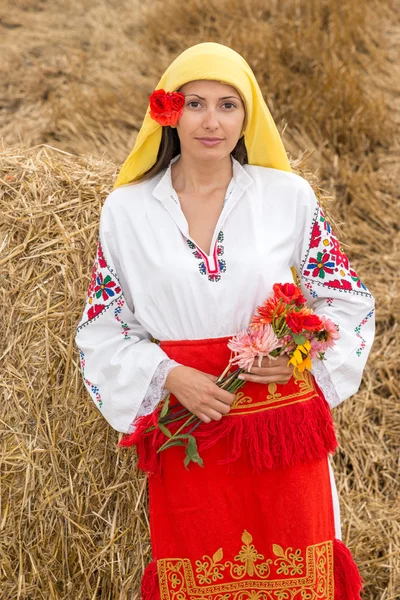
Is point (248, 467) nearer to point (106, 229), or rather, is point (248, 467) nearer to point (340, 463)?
point (106, 229)

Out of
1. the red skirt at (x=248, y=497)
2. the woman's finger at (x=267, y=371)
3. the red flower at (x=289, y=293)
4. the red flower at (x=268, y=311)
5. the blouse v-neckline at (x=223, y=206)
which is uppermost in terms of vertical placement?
the blouse v-neckline at (x=223, y=206)

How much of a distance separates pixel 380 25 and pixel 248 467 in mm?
3815

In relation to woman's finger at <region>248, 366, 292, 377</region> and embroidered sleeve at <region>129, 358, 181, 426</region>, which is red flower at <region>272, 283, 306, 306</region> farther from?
embroidered sleeve at <region>129, 358, 181, 426</region>

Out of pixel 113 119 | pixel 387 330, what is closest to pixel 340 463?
pixel 387 330

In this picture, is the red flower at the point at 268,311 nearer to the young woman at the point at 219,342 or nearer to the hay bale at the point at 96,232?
the young woman at the point at 219,342

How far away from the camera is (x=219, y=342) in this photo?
7.23 feet

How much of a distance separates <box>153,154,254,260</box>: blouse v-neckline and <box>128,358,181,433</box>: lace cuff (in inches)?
11.2

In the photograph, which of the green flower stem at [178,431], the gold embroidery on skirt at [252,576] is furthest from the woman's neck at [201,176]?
the gold embroidery on skirt at [252,576]

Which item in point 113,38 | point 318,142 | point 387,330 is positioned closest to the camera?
point 387,330

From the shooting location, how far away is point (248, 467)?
2223mm

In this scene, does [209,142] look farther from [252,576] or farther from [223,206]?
[252,576]

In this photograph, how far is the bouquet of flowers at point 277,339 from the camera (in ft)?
6.90

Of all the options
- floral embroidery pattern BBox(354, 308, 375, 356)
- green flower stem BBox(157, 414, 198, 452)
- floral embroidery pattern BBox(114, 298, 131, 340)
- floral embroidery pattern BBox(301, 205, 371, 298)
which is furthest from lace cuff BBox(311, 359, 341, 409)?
floral embroidery pattern BBox(114, 298, 131, 340)

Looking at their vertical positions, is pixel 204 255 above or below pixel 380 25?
below
